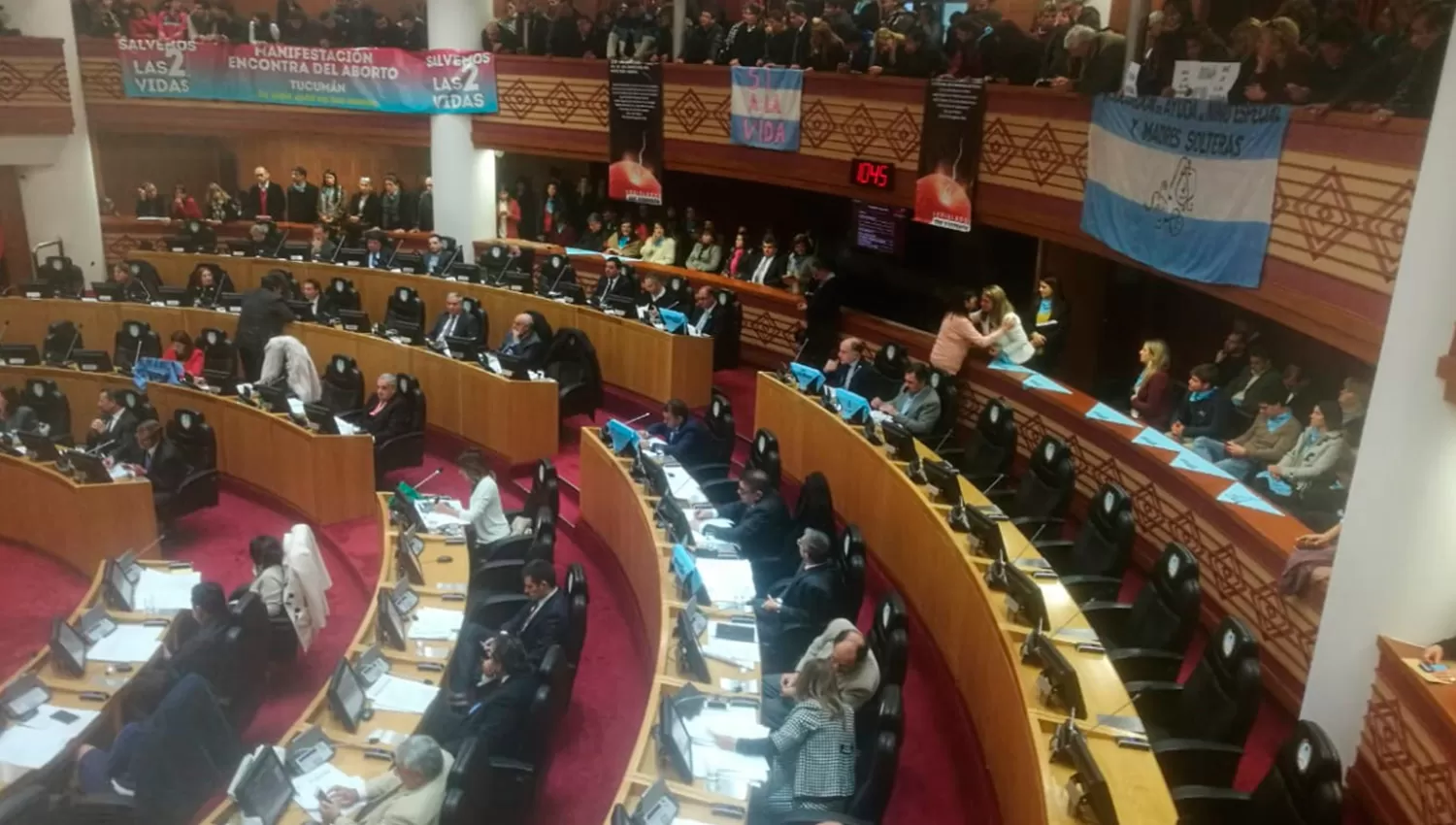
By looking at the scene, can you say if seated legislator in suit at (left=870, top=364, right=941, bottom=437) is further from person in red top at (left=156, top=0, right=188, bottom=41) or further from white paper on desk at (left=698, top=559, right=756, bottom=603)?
person in red top at (left=156, top=0, right=188, bottom=41)

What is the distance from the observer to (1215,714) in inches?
197

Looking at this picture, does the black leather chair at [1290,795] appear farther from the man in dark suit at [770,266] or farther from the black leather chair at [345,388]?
the man in dark suit at [770,266]

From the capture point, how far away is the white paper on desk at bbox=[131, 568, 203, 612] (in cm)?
714

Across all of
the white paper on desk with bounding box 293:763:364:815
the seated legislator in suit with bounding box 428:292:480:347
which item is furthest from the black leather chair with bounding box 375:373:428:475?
the white paper on desk with bounding box 293:763:364:815

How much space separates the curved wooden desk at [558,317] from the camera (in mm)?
11305

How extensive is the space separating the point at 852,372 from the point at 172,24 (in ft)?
38.4

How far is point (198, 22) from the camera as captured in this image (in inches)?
631

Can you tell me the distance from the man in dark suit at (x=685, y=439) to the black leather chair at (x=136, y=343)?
679cm

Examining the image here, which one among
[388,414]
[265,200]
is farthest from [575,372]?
[265,200]

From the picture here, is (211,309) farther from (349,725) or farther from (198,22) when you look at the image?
(349,725)

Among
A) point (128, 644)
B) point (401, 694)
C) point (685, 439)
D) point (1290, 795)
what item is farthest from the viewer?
point (685, 439)

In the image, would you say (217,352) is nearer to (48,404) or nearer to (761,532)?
(48,404)

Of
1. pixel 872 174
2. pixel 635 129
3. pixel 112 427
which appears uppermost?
pixel 635 129

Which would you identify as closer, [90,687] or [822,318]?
[90,687]
